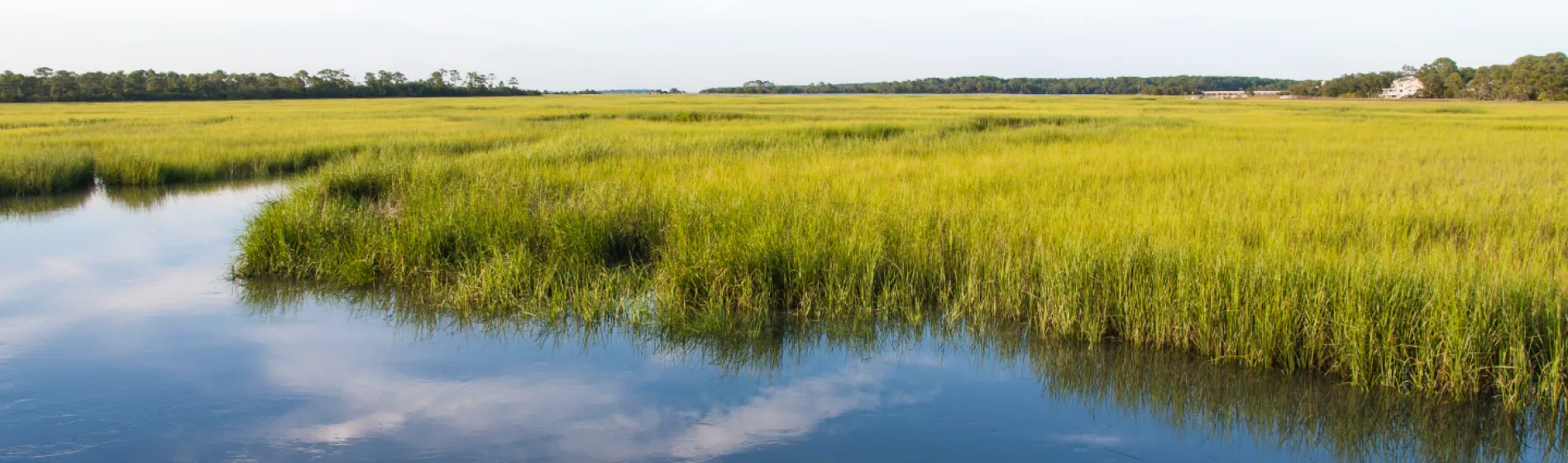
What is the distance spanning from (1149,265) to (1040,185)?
12.9 ft

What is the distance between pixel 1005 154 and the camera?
12438 millimetres

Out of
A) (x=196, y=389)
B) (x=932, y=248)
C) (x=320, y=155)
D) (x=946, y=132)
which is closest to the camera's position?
(x=196, y=389)

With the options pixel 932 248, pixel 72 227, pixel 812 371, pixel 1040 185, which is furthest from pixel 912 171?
pixel 72 227

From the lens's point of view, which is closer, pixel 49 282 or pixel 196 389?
pixel 196 389

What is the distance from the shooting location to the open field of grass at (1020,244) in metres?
4.43

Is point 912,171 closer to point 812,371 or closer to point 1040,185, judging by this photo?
point 1040,185

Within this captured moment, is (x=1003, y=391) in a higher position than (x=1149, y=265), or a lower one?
lower

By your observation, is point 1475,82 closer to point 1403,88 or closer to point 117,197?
point 1403,88

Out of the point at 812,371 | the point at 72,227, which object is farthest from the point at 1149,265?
the point at 72,227

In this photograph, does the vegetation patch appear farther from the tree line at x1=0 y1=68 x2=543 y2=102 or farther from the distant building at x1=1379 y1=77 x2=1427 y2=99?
the distant building at x1=1379 y1=77 x2=1427 y2=99

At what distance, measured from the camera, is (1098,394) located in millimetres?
4488

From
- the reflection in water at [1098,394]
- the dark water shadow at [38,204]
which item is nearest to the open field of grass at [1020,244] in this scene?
the reflection in water at [1098,394]

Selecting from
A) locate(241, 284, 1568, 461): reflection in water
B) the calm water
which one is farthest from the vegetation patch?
locate(241, 284, 1568, 461): reflection in water

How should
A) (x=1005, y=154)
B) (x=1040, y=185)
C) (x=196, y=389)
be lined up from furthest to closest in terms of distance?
(x=1005, y=154) → (x=1040, y=185) → (x=196, y=389)
